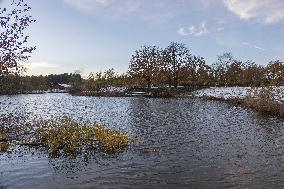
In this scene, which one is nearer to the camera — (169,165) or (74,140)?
(169,165)

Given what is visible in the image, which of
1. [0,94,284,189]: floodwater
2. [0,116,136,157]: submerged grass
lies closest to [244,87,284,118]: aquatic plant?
[0,94,284,189]: floodwater

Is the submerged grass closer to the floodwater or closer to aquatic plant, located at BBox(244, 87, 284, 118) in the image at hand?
the floodwater

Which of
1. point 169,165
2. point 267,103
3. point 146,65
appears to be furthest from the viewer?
point 146,65

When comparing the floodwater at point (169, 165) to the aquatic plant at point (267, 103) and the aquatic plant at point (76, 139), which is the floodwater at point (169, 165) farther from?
the aquatic plant at point (267, 103)

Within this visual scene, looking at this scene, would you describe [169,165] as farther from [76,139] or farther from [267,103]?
[267,103]

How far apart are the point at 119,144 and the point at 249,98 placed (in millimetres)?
34594

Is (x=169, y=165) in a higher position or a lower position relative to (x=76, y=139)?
lower

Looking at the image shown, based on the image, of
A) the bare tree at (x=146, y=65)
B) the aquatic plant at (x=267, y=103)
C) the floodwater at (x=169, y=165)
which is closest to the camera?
the floodwater at (x=169, y=165)

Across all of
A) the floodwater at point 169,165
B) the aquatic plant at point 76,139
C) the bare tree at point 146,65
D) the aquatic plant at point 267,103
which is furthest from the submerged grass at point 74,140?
the bare tree at point 146,65

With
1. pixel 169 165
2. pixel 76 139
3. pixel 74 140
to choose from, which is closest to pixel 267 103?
pixel 169 165

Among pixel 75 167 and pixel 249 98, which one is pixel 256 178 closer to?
pixel 75 167

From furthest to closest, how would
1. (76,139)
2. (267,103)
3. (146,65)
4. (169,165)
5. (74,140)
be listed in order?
(146,65) → (267,103) → (76,139) → (74,140) → (169,165)

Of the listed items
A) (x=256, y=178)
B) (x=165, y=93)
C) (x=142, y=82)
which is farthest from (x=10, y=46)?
(x=142, y=82)

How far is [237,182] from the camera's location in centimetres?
1733
